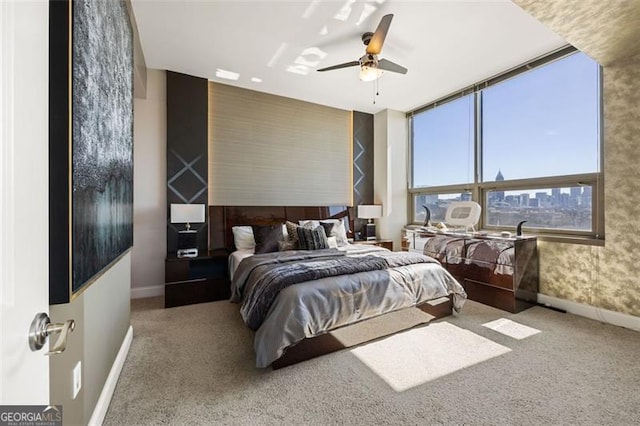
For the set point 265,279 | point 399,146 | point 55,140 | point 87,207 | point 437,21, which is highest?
point 437,21

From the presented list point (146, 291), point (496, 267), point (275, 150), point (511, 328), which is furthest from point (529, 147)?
point (146, 291)

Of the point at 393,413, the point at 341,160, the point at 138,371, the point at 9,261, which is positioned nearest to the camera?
the point at 9,261

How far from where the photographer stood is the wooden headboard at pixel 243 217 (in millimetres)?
3980

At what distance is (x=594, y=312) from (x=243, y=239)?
4052 mm

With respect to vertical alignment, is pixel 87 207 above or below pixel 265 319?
above

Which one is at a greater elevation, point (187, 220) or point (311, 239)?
point (187, 220)

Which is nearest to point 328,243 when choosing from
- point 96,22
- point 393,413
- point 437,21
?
point 393,413

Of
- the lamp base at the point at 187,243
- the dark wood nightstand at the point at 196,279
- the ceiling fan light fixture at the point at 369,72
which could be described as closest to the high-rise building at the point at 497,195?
the ceiling fan light fixture at the point at 369,72

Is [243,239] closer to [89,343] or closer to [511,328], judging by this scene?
[89,343]

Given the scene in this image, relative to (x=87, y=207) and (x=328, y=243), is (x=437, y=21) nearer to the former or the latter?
(x=328, y=243)

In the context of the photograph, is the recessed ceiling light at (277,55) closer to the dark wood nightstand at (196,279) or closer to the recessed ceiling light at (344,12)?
the recessed ceiling light at (344,12)

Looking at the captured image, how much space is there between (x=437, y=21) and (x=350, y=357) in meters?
3.17

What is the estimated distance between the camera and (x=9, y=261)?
515 mm

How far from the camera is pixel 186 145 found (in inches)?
149
